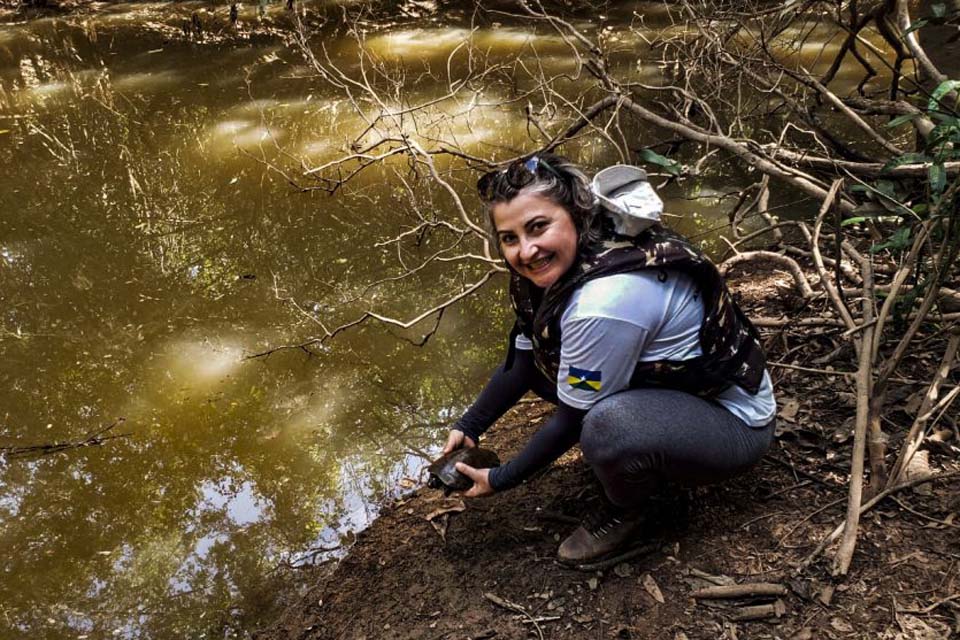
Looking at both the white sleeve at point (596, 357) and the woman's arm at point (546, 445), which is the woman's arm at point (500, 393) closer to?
the woman's arm at point (546, 445)

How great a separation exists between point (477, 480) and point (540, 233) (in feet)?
2.49

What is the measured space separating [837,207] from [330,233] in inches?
123

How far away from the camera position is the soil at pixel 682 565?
179 centimetres

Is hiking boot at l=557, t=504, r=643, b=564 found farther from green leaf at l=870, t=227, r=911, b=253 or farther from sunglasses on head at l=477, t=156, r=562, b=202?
→ green leaf at l=870, t=227, r=911, b=253

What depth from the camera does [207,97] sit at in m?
6.69

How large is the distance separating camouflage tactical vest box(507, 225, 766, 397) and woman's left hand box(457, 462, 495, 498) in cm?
40

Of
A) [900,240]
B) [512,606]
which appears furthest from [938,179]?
[512,606]

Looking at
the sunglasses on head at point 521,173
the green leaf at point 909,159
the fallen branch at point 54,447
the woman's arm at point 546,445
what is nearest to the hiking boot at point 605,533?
the woman's arm at point 546,445

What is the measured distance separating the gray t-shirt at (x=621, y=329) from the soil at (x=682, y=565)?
548 mm

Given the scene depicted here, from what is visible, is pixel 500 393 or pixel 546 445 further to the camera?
pixel 500 393

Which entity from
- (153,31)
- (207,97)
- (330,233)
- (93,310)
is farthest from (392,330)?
(153,31)

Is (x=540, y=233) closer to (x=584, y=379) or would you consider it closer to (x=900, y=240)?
(x=584, y=379)

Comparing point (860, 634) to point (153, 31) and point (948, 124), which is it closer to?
point (948, 124)

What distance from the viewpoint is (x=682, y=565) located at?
2012 millimetres
